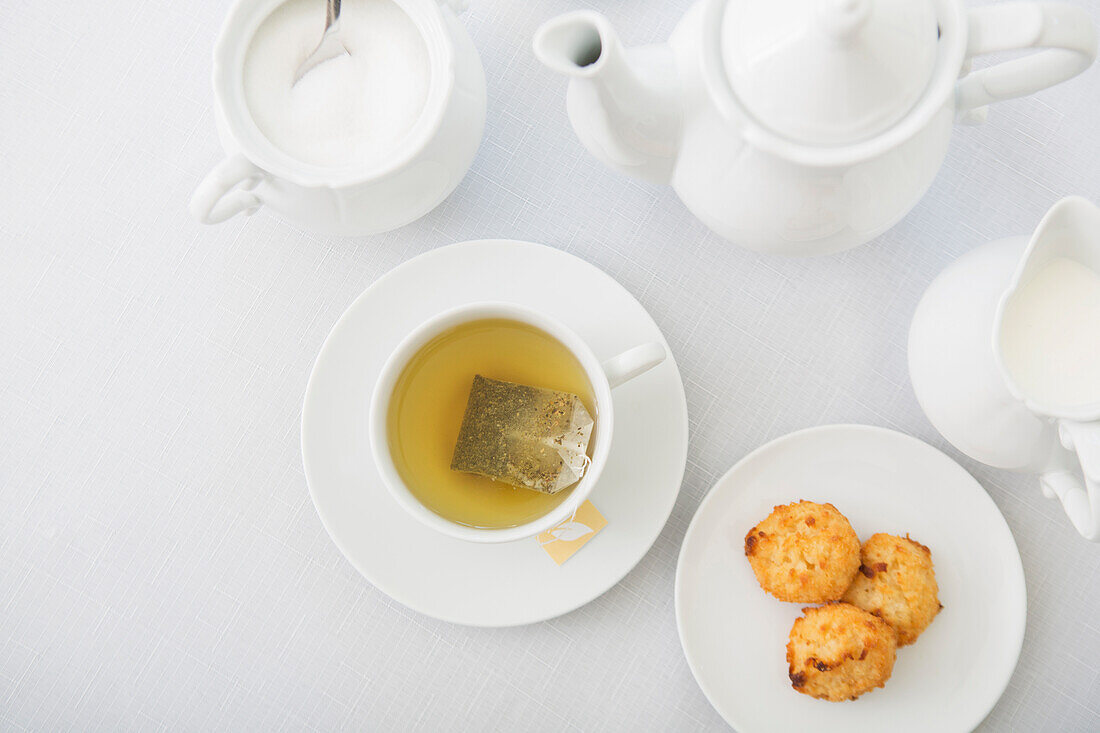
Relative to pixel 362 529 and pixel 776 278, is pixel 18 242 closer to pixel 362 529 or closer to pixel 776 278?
pixel 362 529

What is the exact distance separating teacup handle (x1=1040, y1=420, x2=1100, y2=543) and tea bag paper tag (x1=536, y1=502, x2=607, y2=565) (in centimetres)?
44

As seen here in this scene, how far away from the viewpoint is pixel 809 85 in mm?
553

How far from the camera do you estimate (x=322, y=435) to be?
2.88ft

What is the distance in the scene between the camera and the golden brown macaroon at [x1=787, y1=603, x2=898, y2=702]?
31.6 inches

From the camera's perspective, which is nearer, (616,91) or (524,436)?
(616,91)

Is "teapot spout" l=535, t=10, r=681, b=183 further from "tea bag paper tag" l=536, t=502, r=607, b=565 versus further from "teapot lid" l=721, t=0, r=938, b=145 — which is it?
"tea bag paper tag" l=536, t=502, r=607, b=565

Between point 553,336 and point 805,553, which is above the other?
point 553,336

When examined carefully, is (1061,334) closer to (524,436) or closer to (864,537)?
(864,537)

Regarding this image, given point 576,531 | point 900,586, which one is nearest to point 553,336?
point 576,531

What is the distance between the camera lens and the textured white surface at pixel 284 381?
0.93 m

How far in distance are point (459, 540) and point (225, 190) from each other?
1.42 ft

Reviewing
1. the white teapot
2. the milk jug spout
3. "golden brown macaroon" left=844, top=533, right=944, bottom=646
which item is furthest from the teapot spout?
"golden brown macaroon" left=844, top=533, right=944, bottom=646

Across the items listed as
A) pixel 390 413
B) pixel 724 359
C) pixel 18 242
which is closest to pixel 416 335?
pixel 390 413

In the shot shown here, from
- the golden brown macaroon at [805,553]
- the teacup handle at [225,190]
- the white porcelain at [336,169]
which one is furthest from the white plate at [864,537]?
the teacup handle at [225,190]
